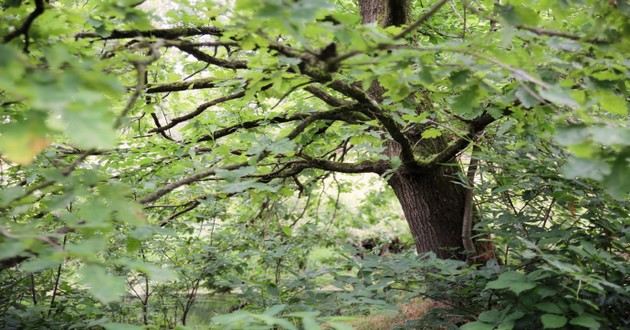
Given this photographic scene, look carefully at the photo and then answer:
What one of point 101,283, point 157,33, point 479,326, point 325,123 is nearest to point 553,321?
Result: point 479,326

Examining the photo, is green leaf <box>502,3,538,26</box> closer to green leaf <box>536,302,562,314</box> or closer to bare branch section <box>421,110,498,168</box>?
green leaf <box>536,302,562,314</box>

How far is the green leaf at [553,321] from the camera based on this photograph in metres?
1.66

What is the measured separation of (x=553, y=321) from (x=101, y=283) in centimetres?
148

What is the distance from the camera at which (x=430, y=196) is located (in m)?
3.45

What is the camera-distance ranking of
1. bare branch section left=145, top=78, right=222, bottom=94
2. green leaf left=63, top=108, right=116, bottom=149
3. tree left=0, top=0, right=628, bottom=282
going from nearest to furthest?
1. green leaf left=63, top=108, right=116, bottom=149
2. tree left=0, top=0, right=628, bottom=282
3. bare branch section left=145, top=78, right=222, bottom=94

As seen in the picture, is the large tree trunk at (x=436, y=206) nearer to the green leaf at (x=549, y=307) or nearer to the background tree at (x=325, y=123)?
the background tree at (x=325, y=123)

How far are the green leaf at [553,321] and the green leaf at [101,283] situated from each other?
1.41 meters

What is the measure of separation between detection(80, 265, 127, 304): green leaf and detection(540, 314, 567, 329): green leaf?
141cm

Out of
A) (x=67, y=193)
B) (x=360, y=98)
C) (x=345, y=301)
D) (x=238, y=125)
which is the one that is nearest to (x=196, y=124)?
(x=238, y=125)

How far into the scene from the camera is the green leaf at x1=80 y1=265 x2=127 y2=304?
2.86ft

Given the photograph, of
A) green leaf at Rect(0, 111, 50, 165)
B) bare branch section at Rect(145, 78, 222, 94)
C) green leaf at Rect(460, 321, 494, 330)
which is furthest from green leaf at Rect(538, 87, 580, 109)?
bare branch section at Rect(145, 78, 222, 94)

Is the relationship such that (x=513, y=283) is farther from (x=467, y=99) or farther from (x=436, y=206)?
(x=436, y=206)

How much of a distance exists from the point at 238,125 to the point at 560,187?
6.26 feet

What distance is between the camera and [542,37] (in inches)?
55.4
